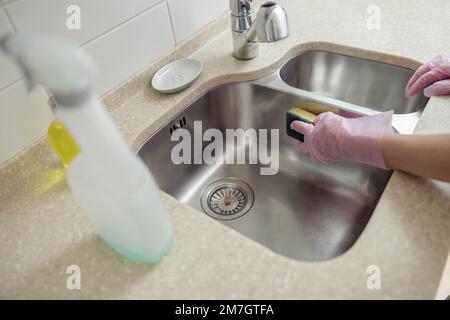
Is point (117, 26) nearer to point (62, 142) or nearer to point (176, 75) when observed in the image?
point (176, 75)

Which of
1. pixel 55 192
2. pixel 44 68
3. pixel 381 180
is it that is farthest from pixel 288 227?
pixel 44 68

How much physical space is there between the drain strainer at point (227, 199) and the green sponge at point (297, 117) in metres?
0.19

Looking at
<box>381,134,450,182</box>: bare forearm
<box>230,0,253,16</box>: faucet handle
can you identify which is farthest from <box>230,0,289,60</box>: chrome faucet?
<box>381,134,450,182</box>: bare forearm

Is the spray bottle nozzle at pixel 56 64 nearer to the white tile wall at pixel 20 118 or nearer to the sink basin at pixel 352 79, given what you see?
the white tile wall at pixel 20 118

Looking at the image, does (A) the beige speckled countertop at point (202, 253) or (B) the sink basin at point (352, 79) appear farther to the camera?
(B) the sink basin at point (352, 79)

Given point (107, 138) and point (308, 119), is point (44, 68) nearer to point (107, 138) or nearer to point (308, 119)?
point (107, 138)

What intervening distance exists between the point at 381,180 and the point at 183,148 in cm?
49

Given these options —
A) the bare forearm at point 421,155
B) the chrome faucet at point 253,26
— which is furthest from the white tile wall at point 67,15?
the bare forearm at point 421,155

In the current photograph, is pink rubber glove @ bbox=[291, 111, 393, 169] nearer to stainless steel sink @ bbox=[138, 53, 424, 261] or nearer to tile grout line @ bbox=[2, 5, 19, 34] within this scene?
stainless steel sink @ bbox=[138, 53, 424, 261]

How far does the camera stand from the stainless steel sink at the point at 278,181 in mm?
765

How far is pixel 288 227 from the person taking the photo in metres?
0.80

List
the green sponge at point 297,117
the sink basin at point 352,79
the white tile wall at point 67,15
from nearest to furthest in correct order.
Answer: the white tile wall at point 67,15, the green sponge at point 297,117, the sink basin at point 352,79

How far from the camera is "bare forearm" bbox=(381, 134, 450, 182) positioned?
1.76 feet

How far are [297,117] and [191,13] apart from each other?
42cm
